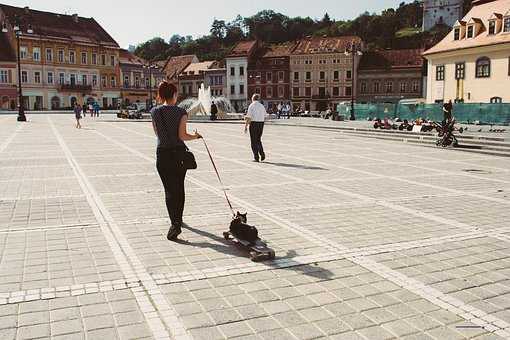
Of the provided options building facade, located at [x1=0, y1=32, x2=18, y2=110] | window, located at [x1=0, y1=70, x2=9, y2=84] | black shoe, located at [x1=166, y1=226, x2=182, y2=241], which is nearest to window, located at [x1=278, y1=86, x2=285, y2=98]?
building facade, located at [x1=0, y1=32, x2=18, y2=110]

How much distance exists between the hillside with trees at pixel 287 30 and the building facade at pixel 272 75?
33804 mm

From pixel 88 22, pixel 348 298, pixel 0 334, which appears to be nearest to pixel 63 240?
pixel 0 334

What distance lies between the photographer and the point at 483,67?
139ft

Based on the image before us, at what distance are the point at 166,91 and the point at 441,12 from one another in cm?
12411

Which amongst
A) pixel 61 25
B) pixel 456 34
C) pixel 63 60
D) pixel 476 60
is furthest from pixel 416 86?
pixel 61 25

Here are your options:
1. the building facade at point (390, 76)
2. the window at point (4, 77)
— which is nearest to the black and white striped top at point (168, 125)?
the building facade at point (390, 76)

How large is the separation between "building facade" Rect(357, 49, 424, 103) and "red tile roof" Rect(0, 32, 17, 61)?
5101cm

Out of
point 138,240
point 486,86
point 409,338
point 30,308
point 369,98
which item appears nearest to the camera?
point 409,338

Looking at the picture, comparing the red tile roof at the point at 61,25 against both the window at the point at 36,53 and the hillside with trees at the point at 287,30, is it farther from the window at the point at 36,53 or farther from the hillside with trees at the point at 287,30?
the hillside with trees at the point at 287,30

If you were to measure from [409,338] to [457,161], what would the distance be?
42.1ft

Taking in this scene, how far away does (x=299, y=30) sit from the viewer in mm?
133375

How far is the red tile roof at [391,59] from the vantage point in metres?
74.8

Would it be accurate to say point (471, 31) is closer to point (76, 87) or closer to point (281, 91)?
point (281, 91)

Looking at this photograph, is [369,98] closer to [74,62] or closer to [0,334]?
[74,62]
